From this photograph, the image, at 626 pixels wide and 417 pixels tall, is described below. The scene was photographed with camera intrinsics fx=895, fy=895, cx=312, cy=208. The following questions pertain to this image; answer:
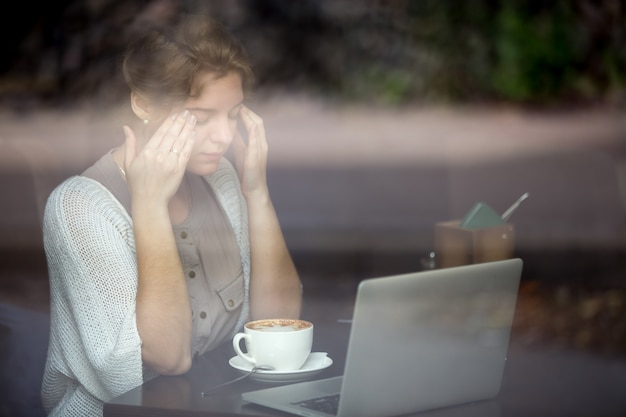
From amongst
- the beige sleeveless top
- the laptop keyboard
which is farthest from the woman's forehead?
the laptop keyboard

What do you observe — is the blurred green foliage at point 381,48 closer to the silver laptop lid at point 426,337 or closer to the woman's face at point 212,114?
the woman's face at point 212,114

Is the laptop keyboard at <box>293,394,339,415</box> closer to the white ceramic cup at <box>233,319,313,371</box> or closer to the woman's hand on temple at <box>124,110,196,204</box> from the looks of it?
the white ceramic cup at <box>233,319,313,371</box>

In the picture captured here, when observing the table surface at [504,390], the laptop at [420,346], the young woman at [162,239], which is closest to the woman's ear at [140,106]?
the young woman at [162,239]

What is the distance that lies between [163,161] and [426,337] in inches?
14.0

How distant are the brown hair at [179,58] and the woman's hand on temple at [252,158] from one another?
84mm

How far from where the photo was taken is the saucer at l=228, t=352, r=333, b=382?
0.73 meters

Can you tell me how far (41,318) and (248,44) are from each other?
17.0 inches

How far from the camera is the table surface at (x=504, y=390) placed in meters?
0.67

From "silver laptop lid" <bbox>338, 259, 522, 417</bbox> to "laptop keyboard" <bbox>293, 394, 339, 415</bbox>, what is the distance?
32mm

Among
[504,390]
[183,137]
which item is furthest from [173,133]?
[504,390]

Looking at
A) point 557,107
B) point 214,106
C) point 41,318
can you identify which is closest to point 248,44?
point 214,106

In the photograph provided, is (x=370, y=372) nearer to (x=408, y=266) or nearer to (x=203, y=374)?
(x=203, y=374)

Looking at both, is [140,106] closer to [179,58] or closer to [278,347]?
[179,58]

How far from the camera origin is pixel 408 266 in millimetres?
1095
